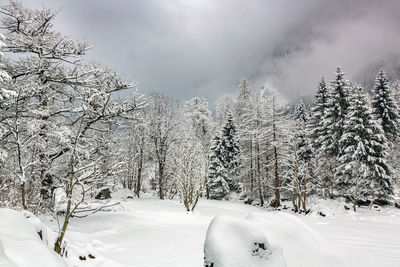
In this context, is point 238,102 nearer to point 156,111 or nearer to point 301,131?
point 301,131

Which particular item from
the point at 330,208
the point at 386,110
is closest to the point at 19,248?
the point at 330,208

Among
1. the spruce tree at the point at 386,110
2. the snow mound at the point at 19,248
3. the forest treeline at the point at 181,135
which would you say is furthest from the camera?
the spruce tree at the point at 386,110

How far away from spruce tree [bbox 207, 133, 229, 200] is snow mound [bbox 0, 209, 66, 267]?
75.0 feet

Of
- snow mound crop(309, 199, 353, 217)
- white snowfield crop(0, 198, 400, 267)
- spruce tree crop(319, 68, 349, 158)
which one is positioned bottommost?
snow mound crop(309, 199, 353, 217)

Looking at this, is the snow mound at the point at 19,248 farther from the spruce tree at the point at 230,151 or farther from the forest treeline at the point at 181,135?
the spruce tree at the point at 230,151

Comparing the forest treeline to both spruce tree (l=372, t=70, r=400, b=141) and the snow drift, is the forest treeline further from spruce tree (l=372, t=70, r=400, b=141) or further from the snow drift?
the snow drift

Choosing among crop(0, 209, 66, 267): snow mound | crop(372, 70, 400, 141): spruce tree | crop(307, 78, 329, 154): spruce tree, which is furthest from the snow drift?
crop(307, 78, 329, 154): spruce tree

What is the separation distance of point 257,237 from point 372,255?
4.70m

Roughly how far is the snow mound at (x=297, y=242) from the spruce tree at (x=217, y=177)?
73.7 ft

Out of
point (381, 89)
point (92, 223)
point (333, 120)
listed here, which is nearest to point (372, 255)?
point (92, 223)

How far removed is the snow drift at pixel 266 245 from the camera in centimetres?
251

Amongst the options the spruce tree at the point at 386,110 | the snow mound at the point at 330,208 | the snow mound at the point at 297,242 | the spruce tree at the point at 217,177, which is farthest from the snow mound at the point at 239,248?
the spruce tree at the point at 386,110

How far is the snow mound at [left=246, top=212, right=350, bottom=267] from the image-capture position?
8.58 feet

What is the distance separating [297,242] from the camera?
275 centimetres
